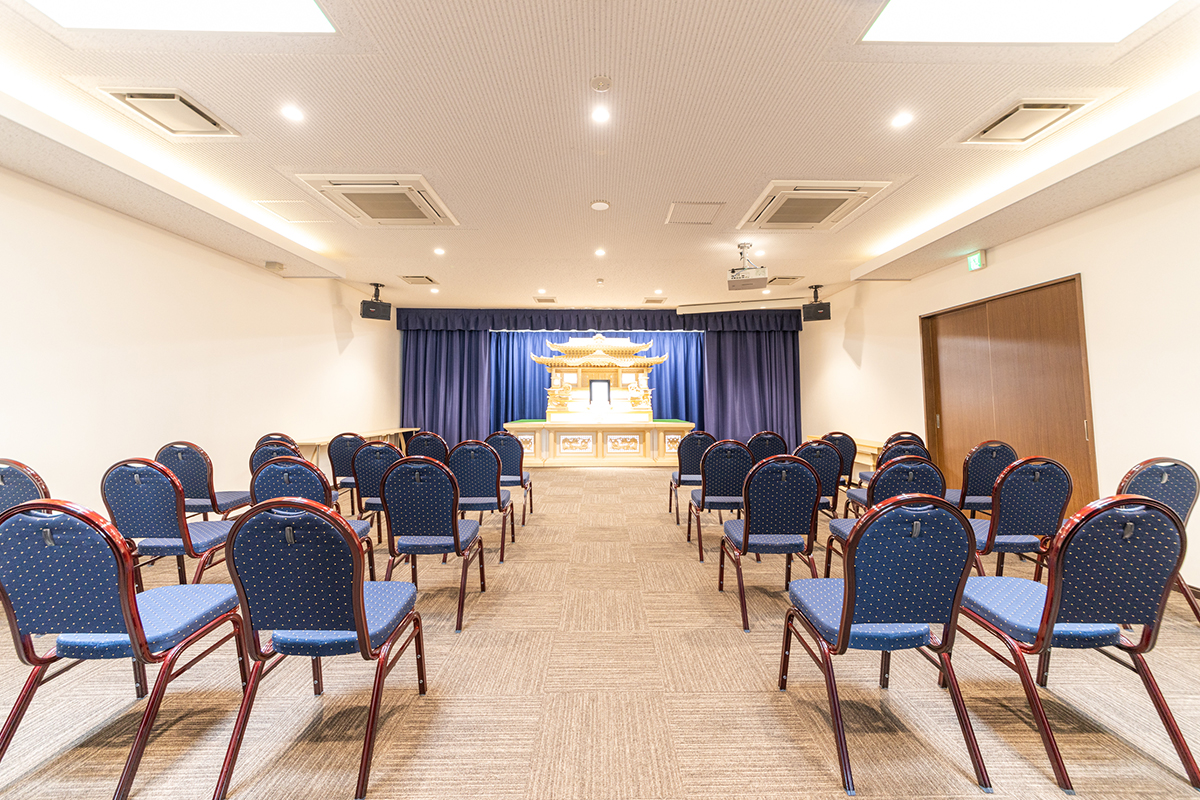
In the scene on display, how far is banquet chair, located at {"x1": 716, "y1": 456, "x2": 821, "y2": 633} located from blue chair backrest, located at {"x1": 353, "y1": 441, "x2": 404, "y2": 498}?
251 centimetres

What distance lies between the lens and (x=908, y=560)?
1.52 meters

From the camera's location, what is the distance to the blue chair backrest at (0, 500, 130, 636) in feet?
4.51

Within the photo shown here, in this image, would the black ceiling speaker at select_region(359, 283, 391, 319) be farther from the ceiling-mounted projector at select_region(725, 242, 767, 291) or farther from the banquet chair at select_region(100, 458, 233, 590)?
the ceiling-mounted projector at select_region(725, 242, 767, 291)

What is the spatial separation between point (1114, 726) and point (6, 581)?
3.84 meters

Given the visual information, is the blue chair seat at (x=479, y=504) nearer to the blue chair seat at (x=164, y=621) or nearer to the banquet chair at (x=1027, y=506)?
the blue chair seat at (x=164, y=621)

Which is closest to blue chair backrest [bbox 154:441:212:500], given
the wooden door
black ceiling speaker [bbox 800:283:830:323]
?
the wooden door

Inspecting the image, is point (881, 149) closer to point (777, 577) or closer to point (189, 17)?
point (777, 577)

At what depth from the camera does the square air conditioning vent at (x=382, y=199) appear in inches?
148

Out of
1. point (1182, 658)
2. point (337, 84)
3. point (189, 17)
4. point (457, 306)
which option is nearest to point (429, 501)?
point (337, 84)

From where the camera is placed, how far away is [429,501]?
259 cm

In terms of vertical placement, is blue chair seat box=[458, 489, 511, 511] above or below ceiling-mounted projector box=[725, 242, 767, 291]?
below

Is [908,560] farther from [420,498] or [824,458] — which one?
[420,498]

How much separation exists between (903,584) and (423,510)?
2264 millimetres

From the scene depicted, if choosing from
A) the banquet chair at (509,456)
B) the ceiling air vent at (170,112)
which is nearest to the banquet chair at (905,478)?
the banquet chair at (509,456)
